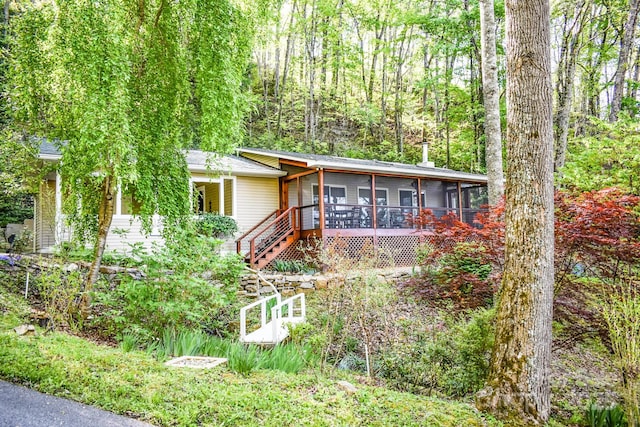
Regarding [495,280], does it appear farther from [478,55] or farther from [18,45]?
[478,55]

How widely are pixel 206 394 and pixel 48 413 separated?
110 cm

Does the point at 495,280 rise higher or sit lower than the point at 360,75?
lower

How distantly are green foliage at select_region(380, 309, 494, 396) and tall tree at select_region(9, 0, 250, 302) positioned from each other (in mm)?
3526

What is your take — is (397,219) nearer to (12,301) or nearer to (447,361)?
(447,361)

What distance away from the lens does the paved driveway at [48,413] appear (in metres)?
2.90

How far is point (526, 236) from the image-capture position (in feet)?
11.8

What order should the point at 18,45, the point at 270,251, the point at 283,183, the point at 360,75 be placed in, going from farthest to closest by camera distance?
the point at 360,75 < the point at 283,183 < the point at 270,251 < the point at 18,45

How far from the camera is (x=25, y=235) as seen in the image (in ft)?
36.5

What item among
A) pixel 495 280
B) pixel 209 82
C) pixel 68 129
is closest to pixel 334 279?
pixel 495 280

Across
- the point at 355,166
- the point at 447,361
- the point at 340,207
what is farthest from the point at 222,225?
the point at 447,361

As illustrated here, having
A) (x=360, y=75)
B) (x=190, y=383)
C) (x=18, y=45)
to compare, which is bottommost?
(x=190, y=383)

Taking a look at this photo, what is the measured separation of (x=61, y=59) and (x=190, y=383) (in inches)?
149

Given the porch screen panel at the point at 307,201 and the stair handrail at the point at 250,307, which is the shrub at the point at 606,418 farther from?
the porch screen panel at the point at 307,201

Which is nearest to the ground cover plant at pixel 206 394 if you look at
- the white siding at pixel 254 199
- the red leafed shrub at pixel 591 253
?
the red leafed shrub at pixel 591 253
